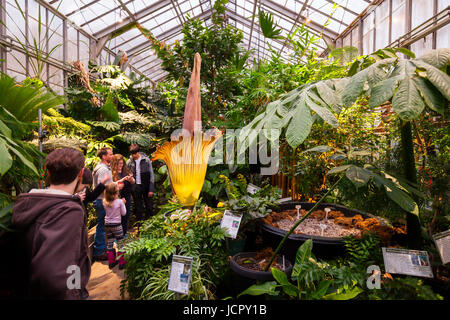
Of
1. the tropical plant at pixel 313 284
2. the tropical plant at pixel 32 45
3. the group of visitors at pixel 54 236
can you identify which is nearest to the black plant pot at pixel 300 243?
the tropical plant at pixel 313 284

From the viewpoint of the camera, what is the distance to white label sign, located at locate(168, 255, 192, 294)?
115cm

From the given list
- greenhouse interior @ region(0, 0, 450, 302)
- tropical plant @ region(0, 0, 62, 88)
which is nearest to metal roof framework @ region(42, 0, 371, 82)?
tropical plant @ region(0, 0, 62, 88)

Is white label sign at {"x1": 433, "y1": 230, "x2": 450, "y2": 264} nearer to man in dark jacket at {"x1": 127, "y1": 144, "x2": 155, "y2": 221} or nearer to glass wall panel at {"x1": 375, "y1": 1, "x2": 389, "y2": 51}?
man in dark jacket at {"x1": 127, "y1": 144, "x2": 155, "y2": 221}

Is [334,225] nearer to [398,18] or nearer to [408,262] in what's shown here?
[408,262]

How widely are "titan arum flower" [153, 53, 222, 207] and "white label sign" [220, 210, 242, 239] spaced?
0.28 meters

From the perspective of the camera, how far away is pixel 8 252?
3.02 feet

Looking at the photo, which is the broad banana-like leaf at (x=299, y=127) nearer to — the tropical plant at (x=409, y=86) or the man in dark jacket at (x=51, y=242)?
the tropical plant at (x=409, y=86)

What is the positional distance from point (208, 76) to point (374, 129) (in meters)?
1.89

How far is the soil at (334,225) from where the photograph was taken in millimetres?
1459

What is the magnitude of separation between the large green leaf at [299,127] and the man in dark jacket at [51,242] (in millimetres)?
809

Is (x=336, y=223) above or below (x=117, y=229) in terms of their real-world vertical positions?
above

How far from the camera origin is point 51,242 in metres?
0.88
